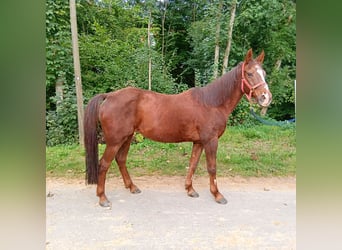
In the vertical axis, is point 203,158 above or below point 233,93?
below

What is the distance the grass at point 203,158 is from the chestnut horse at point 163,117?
3.97 feet

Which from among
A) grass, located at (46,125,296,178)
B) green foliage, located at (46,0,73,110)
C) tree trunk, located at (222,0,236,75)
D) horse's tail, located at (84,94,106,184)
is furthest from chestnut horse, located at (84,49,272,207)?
tree trunk, located at (222,0,236,75)

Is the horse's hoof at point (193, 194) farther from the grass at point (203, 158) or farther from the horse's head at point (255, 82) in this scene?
the horse's head at point (255, 82)

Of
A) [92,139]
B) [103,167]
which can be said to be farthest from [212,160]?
[92,139]

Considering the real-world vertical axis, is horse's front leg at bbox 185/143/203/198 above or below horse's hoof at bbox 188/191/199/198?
above

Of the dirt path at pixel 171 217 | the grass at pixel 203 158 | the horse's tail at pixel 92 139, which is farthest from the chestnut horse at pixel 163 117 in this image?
the grass at pixel 203 158

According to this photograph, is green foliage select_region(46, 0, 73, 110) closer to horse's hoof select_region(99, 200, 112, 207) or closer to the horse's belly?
the horse's belly

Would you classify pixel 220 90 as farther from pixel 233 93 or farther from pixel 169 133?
pixel 169 133

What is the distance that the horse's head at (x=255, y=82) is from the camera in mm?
3125

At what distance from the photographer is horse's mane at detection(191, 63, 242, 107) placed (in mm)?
3428

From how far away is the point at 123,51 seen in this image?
845 centimetres

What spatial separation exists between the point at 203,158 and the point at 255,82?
234 cm

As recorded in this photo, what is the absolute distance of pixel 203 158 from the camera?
17.1 feet
